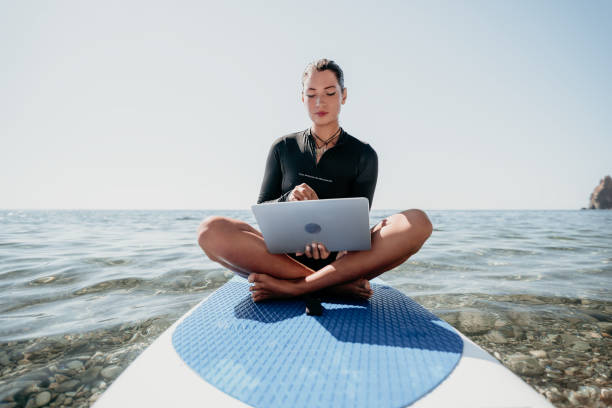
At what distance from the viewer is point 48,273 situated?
341cm

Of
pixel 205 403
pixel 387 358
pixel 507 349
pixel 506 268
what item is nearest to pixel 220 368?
pixel 205 403

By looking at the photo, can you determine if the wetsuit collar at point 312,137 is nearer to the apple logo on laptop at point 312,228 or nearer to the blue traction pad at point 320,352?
the apple logo on laptop at point 312,228

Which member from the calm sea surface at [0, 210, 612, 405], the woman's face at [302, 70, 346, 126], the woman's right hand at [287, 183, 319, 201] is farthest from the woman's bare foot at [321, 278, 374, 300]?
the woman's face at [302, 70, 346, 126]

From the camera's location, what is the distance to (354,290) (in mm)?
1765

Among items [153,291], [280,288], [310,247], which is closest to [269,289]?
[280,288]

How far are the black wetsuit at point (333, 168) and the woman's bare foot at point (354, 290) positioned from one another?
27.2 inches

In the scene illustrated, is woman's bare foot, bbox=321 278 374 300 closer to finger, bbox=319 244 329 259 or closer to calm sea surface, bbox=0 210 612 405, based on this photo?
finger, bbox=319 244 329 259

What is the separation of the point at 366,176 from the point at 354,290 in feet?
2.92

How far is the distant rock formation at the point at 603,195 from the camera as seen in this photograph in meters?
66.7

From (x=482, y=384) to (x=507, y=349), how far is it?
1138 mm

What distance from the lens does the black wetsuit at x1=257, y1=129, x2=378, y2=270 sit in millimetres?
2264

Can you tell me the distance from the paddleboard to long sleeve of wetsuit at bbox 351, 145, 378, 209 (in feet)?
3.36

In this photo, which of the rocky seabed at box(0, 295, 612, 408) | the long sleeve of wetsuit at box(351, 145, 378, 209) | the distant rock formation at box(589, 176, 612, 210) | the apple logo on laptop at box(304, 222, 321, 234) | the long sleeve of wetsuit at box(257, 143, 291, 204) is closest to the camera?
the rocky seabed at box(0, 295, 612, 408)

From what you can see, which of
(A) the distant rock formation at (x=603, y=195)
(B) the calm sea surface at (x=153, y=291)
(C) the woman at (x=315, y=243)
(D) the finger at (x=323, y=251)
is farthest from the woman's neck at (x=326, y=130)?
(A) the distant rock formation at (x=603, y=195)
